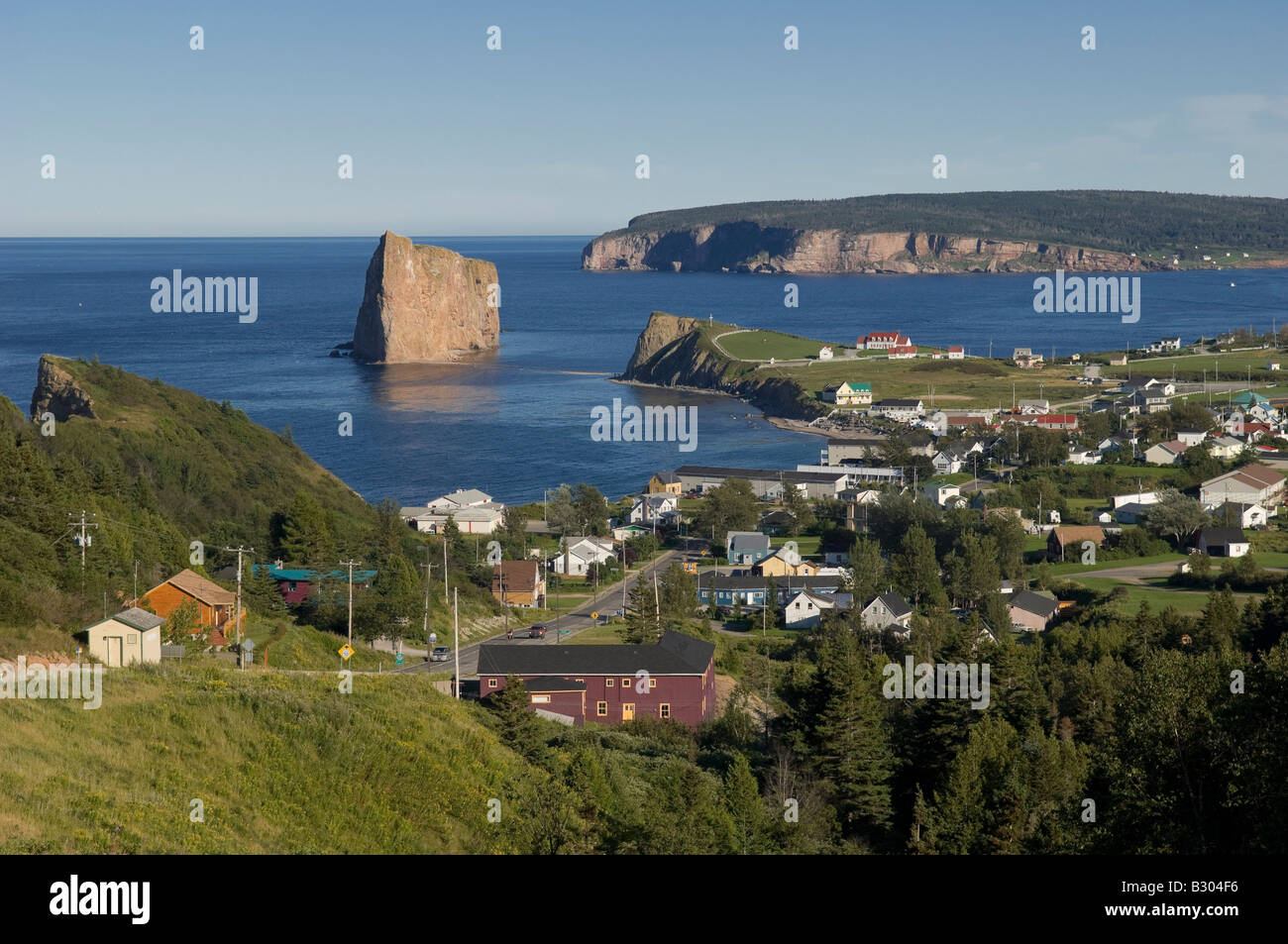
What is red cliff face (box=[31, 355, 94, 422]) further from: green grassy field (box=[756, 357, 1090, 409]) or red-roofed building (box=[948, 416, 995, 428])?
green grassy field (box=[756, 357, 1090, 409])

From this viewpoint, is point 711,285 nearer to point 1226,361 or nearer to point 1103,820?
point 1226,361

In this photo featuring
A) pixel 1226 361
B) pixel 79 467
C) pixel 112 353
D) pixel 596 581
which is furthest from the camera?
pixel 112 353

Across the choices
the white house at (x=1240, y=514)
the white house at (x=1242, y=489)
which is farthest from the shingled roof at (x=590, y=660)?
the white house at (x=1242, y=489)

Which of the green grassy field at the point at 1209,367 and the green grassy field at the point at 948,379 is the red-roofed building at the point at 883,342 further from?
the green grassy field at the point at 1209,367

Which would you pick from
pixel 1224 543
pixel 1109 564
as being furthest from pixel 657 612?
pixel 1224 543

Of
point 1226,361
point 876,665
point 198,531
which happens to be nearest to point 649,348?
point 1226,361

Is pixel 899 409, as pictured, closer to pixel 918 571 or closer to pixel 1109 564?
pixel 1109 564

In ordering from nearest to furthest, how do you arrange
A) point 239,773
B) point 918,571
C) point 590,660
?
point 239,773 → point 590,660 → point 918,571
